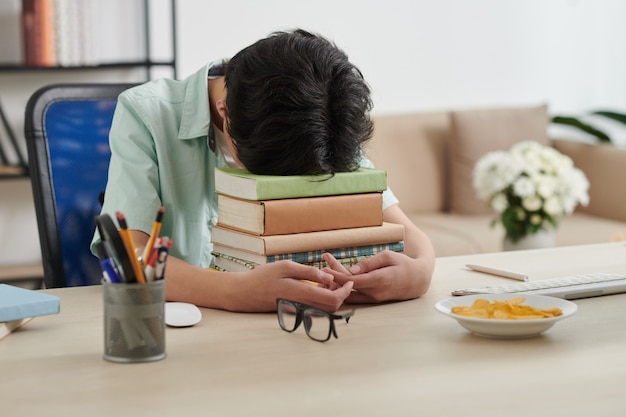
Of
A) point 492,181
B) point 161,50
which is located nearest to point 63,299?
point 492,181

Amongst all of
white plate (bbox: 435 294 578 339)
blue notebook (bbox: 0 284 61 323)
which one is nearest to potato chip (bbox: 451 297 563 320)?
white plate (bbox: 435 294 578 339)

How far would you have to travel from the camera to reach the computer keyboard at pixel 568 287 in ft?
4.32

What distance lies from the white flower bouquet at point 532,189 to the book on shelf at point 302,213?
1922 millimetres

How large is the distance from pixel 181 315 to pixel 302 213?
22 cm

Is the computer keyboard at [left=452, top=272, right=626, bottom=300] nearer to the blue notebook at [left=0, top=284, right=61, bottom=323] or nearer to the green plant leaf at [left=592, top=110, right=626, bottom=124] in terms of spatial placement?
the blue notebook at [left=0, top=284, right=61, bottom=323]

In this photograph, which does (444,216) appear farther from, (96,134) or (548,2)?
(96,134)

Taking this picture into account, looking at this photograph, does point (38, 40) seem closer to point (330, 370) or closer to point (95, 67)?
point (95, 67)

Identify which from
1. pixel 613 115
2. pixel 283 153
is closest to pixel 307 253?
pixel 283 153

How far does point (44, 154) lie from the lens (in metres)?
1.71

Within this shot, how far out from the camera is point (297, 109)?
50.9 inches

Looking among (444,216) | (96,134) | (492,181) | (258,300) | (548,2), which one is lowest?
(444,216)

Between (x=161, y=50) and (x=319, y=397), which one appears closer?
(x=319, y=397)

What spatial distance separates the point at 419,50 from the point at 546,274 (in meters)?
2.74

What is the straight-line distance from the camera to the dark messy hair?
129cm
